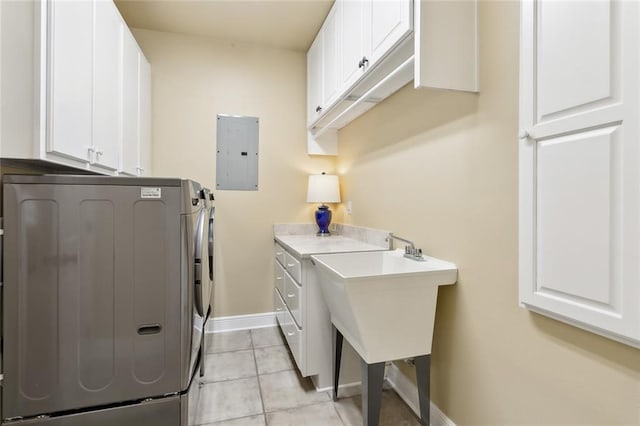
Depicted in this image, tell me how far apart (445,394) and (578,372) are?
0.73 metres

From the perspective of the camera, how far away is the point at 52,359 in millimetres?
1189

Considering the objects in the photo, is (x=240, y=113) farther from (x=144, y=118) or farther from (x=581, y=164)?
(x=581, y=164)

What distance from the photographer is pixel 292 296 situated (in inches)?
82.1

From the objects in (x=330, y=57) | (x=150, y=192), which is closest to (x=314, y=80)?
(x=330, y=57)

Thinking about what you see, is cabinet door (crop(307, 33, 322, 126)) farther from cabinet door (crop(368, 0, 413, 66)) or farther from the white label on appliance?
the white label on appliance

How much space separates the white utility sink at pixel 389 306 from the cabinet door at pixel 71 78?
4.18ft

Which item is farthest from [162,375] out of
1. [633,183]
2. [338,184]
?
[338,184]

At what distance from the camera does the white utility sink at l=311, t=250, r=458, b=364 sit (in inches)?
51.1

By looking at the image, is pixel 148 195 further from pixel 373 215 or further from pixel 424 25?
pixel 373 215

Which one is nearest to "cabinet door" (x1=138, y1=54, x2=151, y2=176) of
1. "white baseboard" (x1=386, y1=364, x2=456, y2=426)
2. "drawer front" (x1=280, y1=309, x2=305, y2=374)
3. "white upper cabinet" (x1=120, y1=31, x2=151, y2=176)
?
"white upper cabinet" (x1=120, y1=31, x2=151, y2=176)

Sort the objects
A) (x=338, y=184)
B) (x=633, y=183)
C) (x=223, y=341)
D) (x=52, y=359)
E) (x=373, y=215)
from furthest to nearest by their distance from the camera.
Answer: (x=338, y=184) < (x=223, y=341) < (x=373, y=215) < (x=52, y=359) < (x=633, y=183)

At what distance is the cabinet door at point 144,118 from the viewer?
2350 mm

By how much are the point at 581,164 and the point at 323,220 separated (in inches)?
82.3

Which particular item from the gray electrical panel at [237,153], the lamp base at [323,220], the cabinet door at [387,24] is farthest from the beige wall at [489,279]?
the gray electrical panel at [237,153]
